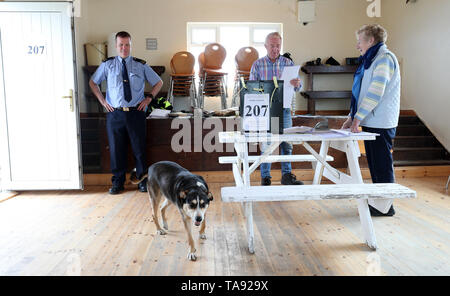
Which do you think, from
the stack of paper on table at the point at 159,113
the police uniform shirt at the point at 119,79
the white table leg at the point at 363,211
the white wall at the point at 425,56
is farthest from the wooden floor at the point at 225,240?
the white wall at the point at 425,56

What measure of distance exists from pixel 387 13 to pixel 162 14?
13.0 feet

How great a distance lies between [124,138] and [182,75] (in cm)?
238

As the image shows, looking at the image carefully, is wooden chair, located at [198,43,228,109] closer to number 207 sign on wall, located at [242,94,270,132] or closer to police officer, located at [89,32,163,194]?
police officer, located at [89,32,163,194]

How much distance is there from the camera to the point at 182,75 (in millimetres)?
5961

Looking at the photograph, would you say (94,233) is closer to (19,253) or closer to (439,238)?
(19,253)

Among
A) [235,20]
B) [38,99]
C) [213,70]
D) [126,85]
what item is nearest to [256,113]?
[126,85]

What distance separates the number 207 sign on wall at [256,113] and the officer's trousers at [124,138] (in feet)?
5.74

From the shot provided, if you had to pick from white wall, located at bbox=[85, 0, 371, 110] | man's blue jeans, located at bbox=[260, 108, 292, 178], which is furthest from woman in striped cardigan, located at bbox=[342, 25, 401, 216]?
white wall, located at bbox=[85, 0, 371, 110]

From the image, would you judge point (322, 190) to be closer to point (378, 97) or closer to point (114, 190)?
point (378, 97)

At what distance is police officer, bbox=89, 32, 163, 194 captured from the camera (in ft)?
12.2

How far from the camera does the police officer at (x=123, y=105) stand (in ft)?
12.2

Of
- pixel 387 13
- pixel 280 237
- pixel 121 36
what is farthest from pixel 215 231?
pixel 387 13

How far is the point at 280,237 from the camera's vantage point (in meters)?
2.54

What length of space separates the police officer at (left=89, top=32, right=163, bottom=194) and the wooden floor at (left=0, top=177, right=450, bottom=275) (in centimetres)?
48
